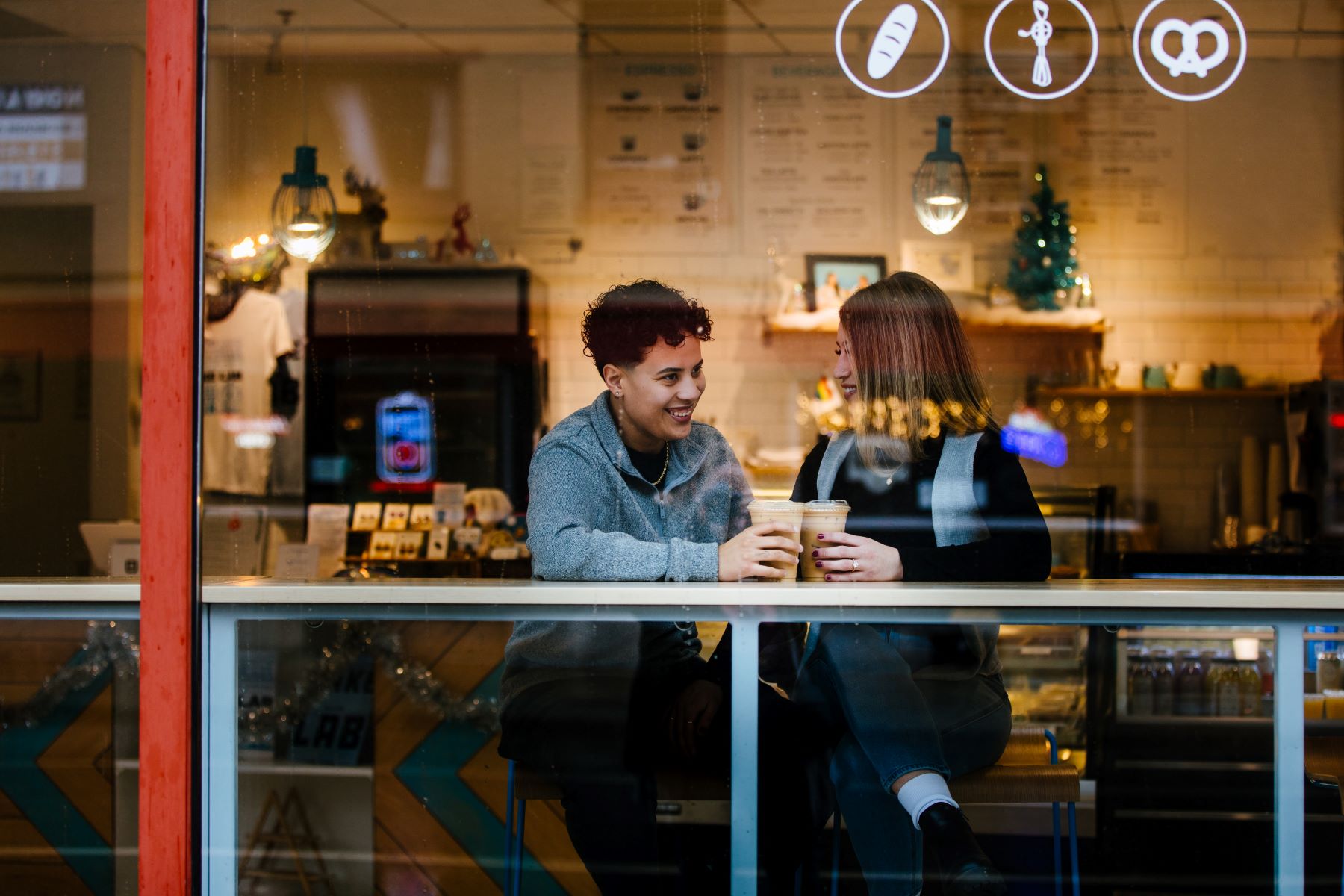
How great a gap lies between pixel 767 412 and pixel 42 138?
331cm

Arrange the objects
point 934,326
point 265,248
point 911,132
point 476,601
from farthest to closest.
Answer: point 911,132 → point 265,248 → point 934,326 → point 476,601

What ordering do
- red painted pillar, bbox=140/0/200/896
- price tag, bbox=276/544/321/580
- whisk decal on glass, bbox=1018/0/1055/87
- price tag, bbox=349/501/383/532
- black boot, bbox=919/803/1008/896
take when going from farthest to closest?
price tag, bbox=349/501/383/532
price tag, bbox=276/544/321/580
whisk decal on glass, bbox=1018/0/1055/87
red painted pillar, bbox=140/0/200/896
black boot, bbox=919/803/1008/896

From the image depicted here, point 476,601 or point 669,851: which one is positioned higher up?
point 476,601

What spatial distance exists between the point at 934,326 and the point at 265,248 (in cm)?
359

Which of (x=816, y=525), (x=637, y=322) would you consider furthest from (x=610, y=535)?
(x=637, y=322)

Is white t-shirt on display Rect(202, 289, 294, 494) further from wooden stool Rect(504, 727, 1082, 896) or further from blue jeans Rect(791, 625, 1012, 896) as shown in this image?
blue jeans Rect(791, 625, 1012, 896)

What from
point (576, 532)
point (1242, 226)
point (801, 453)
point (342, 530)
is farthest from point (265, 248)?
point (1242, 226)

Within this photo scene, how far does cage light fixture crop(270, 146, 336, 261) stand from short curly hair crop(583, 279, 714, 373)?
2.42 metres

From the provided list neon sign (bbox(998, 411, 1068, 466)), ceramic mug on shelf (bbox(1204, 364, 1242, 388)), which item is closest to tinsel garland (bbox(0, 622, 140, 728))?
neon sign (bbox(998, 411, 1068, 466))

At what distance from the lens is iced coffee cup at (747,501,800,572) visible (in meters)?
2.14

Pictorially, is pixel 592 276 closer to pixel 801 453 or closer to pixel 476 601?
pixel 801 453

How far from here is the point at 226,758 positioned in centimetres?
208

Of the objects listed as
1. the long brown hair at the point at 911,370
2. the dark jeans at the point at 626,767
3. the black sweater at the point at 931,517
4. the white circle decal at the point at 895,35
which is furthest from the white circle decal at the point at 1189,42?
the dark jeans at the point at 626,767

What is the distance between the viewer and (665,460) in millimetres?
2475
